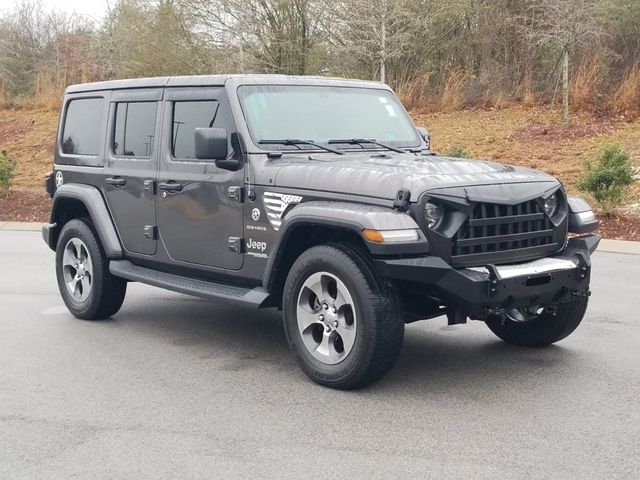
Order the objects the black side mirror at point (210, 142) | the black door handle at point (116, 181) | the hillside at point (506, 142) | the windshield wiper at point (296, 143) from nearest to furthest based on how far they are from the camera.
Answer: the black side mirror at point (210, 142) → the windshield wiper at point (296, 143) → the black door handle at point (116, 181) → the hillside at point (506, 142)

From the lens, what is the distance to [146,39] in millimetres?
25906

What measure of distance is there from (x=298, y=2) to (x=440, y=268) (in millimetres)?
19919

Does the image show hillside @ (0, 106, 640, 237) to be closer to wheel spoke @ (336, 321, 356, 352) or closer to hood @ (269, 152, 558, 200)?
hood @ (269, 152, 558, 200)

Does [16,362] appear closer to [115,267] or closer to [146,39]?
[115,267]

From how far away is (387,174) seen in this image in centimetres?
534

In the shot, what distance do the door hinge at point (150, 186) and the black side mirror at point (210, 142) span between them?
96 centimetres

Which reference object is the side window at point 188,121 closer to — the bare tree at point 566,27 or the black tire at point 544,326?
the black tire at point 544,326

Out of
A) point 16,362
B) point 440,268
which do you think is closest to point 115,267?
point 16,362

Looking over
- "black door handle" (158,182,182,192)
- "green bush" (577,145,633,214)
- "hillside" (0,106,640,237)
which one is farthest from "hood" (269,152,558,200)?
"hillside" (0,106,640,237)

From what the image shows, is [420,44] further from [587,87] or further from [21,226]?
[21,226]

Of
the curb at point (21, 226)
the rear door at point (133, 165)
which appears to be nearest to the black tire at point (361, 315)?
the rear door at point (133, 165)

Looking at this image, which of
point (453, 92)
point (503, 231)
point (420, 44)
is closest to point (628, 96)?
point (453, 92)

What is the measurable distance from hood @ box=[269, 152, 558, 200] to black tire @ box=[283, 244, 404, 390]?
402 mm

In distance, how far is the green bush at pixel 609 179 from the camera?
1302 centimetres
